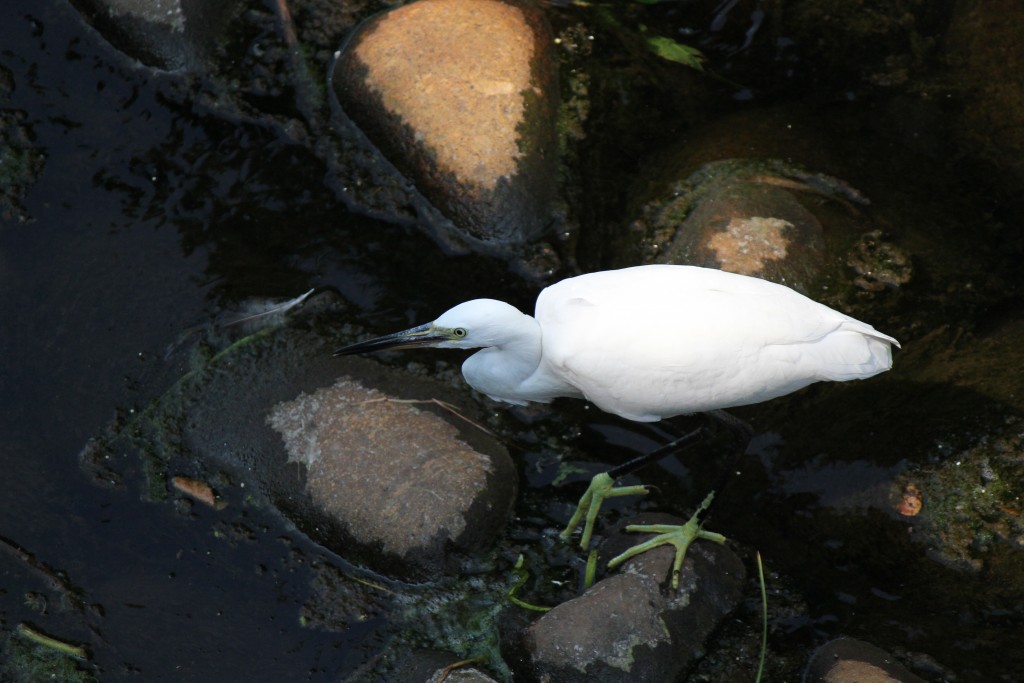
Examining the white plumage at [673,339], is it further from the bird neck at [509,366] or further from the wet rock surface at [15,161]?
the wet rock surface at [15,161]

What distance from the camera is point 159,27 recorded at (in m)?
3.92

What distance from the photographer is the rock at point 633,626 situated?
2.64m

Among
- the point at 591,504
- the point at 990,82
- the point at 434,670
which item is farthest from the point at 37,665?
the point at 990,82

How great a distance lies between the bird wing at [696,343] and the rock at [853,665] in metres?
0.79

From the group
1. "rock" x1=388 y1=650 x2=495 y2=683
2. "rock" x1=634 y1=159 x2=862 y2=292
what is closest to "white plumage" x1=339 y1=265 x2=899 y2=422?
"rock" x1=634 y1=159 x2=862 y2=292

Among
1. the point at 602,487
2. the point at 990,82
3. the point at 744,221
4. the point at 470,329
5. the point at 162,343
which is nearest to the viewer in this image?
the point at 470,329

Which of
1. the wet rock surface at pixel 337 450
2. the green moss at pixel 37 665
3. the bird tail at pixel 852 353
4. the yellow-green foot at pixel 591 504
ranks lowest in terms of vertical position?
the green moss at pixel 37 665

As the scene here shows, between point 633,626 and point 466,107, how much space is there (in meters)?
2.08

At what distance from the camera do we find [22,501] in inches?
121

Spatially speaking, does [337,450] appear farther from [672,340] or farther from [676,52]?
[676,52]

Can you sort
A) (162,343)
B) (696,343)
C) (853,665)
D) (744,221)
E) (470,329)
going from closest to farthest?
(853,665)
(696,343)
(470,329)
(162,343)
(744,221)

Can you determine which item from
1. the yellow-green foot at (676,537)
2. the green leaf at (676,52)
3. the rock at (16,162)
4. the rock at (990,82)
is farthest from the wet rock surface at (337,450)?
the rock at (990,82)

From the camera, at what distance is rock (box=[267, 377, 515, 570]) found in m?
2.93

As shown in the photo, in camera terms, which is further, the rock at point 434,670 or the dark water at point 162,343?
the dark water at point 162,343
